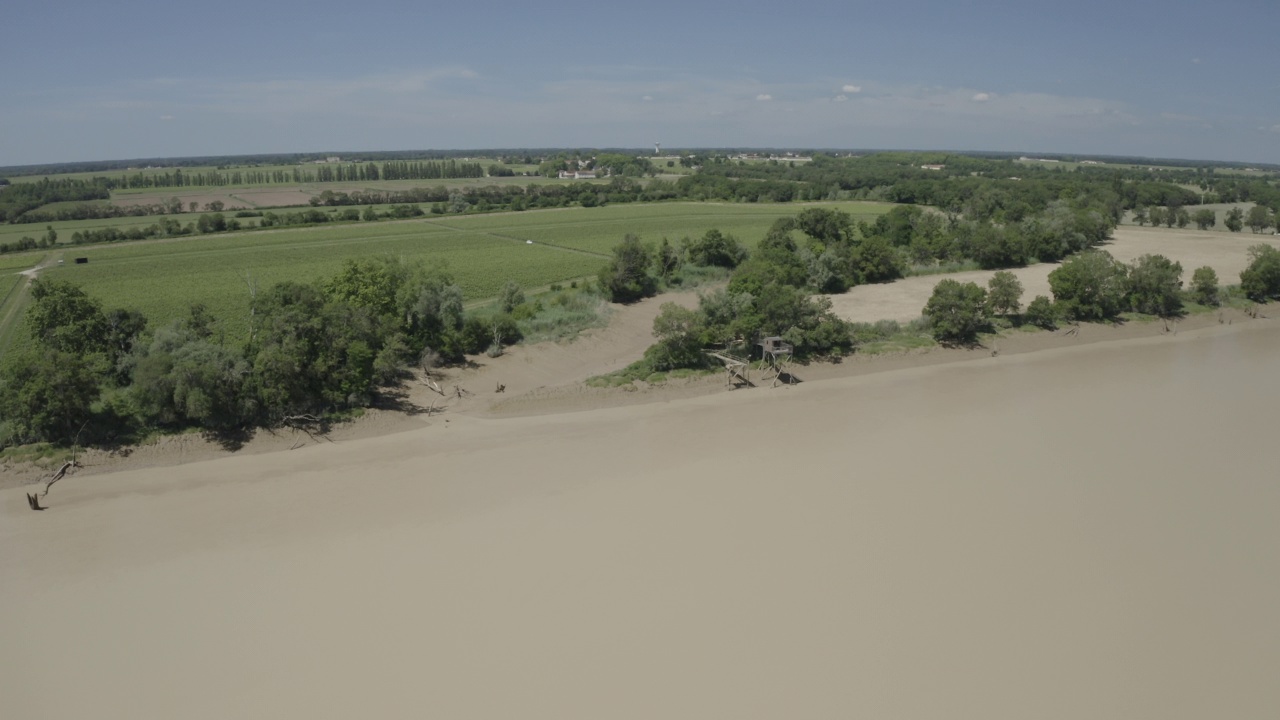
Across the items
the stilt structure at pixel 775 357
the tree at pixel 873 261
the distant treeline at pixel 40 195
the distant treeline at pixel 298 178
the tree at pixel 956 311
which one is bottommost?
the stilt structure at pixel 775 357

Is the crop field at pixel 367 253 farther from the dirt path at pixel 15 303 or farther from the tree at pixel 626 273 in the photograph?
the tree at pixel 626 273

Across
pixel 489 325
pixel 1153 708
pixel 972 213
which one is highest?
pixel 972 213

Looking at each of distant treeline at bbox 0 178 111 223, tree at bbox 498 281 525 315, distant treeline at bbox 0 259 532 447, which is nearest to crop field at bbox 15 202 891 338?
tree at bbox 498 281 525 315

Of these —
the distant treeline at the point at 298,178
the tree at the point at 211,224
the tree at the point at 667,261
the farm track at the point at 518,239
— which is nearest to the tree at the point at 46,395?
the tree at the point at 667,261

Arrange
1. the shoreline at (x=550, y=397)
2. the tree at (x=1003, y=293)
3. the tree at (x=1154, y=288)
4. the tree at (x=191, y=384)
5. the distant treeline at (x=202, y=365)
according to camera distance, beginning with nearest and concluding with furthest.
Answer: the distant treeline at (x=202, y=365) < the shoreline at (x=550, y=397) < the tree at (x=191, y=384) < the tree at (x=1003, y=293) < the tree at (x=1154, y=288)

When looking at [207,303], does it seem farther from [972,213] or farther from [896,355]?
[972,213]

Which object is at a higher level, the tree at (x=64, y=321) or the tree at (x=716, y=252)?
the tree at (x=716, y=252)

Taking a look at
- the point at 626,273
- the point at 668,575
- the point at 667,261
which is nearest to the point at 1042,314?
the point at 667,261

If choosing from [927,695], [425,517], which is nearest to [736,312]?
[425,517]

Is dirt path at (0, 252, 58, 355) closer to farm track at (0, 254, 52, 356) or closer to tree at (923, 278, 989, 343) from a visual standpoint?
farm track at (0, 254, 52, 356)
